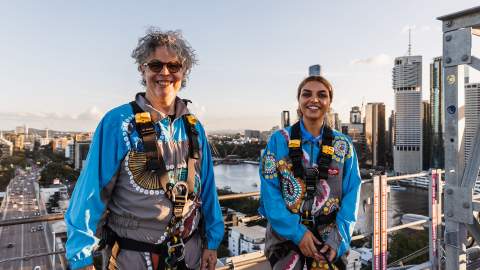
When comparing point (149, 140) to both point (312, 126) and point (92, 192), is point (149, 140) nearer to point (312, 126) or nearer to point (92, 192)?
point (92, 192)

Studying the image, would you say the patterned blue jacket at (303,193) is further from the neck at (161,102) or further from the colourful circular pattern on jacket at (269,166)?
the neck at (161,102)

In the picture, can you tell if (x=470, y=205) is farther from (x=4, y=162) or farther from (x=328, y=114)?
(x=4, y=162)

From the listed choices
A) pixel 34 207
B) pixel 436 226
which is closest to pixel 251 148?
pixel 34 207

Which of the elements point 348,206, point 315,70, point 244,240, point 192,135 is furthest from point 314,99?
point 244,240

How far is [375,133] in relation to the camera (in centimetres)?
6184

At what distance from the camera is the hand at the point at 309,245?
5.08 feet

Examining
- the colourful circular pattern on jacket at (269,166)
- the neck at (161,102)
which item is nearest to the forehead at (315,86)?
the colourful circular pattern on jacket at (269,166)

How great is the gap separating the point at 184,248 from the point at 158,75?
651 mm

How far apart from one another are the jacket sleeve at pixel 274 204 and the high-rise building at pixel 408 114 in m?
55.5

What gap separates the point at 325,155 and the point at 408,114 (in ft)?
213

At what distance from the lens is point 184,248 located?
1.31m

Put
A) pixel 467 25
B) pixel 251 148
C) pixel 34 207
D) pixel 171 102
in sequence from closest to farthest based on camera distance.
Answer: pixel 171 102, pixel 467 25, pixel 34 207, pixel 251 148

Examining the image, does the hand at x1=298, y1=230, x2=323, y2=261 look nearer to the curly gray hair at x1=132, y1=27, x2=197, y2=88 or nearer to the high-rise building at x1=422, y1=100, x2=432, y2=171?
the curly gray hair at x1=132, y1=27, x2=197, y2=88

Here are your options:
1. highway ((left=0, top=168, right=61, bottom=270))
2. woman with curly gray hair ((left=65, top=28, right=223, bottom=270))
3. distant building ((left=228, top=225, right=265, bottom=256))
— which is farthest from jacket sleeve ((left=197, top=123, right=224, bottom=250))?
distant building ((left=228, top=225, right=265, bottom=256))
